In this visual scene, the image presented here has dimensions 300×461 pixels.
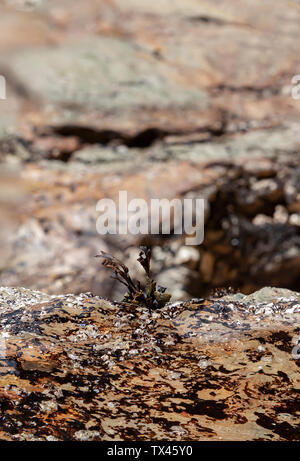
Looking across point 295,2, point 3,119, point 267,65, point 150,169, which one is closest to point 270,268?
point 150,169

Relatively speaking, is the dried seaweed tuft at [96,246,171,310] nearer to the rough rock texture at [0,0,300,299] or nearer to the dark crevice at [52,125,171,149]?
the rough rock texture at [0,0,300,299]

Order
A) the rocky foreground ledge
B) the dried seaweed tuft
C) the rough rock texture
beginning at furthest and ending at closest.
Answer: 1. the rough rock texture
2. the dried seaweed tuft
3. the rocky foreground ledge

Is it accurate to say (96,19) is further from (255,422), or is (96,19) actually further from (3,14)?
(255,422)

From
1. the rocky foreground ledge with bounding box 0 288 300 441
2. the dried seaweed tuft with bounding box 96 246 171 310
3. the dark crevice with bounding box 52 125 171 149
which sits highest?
the dark crevice with bounding box 52 125 171 149

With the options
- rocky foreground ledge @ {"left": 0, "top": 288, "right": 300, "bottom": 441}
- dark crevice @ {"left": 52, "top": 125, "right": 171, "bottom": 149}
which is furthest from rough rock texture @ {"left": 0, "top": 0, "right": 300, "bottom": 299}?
rocky foreground ledge @ {"left": 0, "top": 288, "right": 300, "bottom": 441}

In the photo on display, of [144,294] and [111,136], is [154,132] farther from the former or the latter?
[144,294]

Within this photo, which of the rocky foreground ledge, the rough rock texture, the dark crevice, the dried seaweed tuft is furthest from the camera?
the dark crevice

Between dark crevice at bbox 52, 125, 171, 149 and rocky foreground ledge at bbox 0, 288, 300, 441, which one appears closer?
rocky foreground ledge at bbox 0, 288, 300, 441
